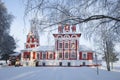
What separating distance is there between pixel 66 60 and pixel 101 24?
55650 millimetres

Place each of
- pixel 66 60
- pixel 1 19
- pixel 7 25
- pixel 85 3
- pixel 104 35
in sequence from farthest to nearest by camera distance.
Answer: pixel 66 60 < pixel 7 25 < pixel 1 19 < pixel 104 35 < pixel 85 3

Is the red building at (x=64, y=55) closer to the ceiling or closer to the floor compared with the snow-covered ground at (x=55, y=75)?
closer to the ceiling

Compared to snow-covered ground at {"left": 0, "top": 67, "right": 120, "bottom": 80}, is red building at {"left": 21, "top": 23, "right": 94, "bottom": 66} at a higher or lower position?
higher

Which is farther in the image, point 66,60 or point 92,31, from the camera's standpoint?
point 66,60

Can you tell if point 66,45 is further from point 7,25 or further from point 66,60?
point 7,25

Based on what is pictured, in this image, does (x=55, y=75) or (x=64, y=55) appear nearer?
(x=55, y=75)

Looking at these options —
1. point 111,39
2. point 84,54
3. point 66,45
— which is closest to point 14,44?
point 66,45

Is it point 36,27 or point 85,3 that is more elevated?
point 85,3

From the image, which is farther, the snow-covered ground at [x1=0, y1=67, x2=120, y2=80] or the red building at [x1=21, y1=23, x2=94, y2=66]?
the red building at [x1=21, y1=23, x2=94, y2=66]

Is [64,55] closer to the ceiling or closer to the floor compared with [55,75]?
closer to the ceiling

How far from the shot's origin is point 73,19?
11.1 m

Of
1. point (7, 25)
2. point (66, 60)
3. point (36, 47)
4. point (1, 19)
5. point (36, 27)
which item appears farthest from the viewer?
point (36, 47)

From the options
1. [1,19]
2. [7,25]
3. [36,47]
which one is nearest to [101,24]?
[1,19]

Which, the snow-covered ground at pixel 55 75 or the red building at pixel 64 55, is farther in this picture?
the red building at pixel 64 55
